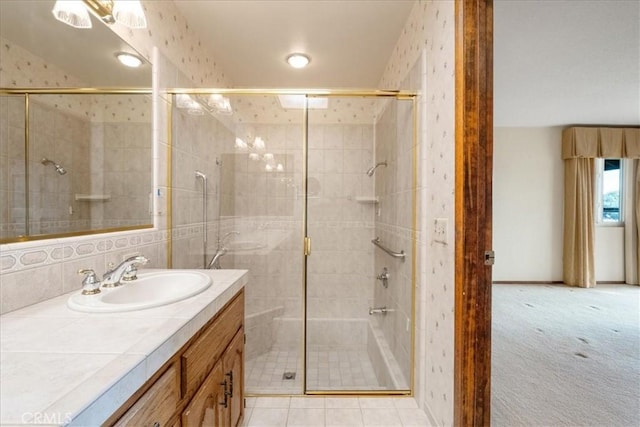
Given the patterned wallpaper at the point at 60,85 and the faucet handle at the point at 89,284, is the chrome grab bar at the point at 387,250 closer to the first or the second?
the faucet handle at the point at 89,284

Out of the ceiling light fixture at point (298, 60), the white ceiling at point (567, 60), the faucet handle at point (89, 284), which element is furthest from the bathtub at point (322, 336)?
the white ceiling at point (567, 60)

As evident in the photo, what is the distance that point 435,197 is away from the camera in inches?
58.0

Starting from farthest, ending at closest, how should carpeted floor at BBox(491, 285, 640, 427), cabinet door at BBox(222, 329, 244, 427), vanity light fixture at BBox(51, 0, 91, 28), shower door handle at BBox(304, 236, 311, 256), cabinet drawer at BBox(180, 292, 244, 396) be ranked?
1. shower door handle at BBox(304, 236, 311, 256)
2. carpeted floor at BBox(491, 285, 640, 427)
3. cabinet door at BBox(222, 329, 244, 427)
4. vanity light fixture at BBox(51, 0, 91, 28)
5. cabinet drawer at BBox(180, 292, 244, 396)

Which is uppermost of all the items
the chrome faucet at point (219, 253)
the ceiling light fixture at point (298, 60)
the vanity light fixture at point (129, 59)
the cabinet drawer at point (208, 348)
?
the ceiling light fixture at point (298, 60)

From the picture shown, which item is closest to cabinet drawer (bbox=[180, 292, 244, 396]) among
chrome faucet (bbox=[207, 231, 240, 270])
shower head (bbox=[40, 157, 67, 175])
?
shower head (bbox=[40, 157, 67, 175])

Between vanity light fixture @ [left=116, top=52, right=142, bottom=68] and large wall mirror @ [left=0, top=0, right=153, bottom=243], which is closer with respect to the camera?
large wall mirror @ [left=0, top=0, right=153, bottom=243]

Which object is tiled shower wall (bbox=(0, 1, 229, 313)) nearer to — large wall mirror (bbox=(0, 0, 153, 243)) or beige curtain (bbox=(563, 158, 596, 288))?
large wall mirror (bbox=(0, 0, 153, 243))

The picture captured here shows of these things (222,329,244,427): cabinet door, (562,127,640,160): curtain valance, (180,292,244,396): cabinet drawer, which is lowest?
(222,329,244,427): cabinet door

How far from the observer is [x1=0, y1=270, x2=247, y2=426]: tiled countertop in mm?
427

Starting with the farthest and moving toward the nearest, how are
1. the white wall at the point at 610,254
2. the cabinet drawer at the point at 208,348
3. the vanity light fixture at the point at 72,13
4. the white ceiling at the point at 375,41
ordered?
the white wall at the point at 610,254 < the white ceiling at the point at 375,41 < the vanity light fixture at the point at 72,13 < the cabinet drawer at the point at 208,348

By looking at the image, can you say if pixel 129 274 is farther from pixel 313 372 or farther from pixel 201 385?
pixel 313 372

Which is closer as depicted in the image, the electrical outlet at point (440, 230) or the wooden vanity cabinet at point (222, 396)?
the wooden vanity cabinet at point (222, 396)

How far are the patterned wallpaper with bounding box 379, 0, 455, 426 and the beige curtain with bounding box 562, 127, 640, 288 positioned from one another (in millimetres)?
4325

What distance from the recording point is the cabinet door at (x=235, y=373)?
1169mm
